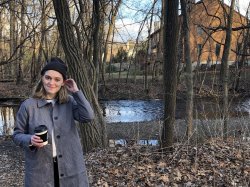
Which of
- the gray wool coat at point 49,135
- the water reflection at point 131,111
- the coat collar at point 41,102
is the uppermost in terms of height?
the coat collar at point 41,102

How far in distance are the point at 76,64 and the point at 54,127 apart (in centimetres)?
501

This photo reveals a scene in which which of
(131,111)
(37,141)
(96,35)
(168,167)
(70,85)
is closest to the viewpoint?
(37,141)

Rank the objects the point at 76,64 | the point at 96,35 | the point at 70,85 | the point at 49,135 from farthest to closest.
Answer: the point at 96,35 < the point at 76,64 < the point at 70,85 < the point at 49,135

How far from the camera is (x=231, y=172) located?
6109 mm

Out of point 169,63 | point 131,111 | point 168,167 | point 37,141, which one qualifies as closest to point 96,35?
point 169,63

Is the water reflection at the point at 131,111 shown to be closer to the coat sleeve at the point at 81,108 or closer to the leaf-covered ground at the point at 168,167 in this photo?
the leaf-covered ground at the point at 168,167

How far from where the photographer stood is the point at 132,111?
22969 mm

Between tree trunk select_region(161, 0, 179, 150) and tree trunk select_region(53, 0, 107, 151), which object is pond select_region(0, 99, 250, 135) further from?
tree trunk select_region(161, 0, 179, 150)

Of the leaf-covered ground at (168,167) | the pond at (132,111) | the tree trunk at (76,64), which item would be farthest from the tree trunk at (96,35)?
the pond at (132,111)

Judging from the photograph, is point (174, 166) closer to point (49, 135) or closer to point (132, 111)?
point (49, 135)

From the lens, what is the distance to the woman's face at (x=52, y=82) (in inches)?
127

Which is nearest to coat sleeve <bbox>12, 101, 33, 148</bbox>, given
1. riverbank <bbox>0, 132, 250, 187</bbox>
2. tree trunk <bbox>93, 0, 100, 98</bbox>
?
riverbank <bbox>0, 132, 250, 187</bbox>

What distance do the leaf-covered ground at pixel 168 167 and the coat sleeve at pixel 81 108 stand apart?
8.92 feet

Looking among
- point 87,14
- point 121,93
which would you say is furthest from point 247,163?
point 121,93
